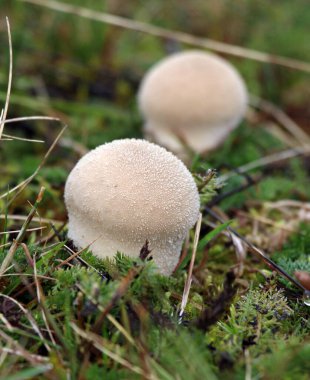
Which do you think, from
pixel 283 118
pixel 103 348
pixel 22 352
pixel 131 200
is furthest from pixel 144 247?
pixel 283 118

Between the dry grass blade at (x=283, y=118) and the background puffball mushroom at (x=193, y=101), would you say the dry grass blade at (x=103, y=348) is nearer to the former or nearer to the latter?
the background puffball mushroom at (x=193, y=101)

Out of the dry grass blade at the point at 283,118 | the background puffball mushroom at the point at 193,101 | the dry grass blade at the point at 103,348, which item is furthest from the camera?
the dry grass blade at the point at 283,118

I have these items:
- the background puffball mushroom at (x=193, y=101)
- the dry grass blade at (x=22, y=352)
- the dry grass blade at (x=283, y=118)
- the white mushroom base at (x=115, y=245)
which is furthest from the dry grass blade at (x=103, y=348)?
the dry grass blade at (x=283, y=118)

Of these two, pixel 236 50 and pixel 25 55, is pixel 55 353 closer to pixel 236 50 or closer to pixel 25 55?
pixel 236 50

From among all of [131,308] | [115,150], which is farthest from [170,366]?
[115,150]

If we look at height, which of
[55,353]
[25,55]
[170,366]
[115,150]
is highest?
[115,150]
